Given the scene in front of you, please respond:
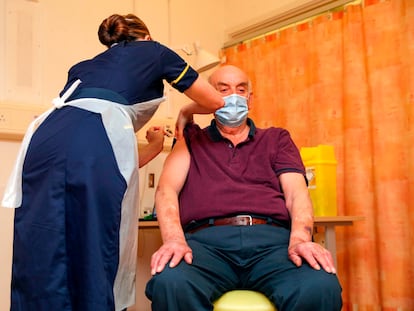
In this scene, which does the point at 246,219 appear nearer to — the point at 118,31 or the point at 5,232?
the point at 118,31

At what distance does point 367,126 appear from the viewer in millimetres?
2064

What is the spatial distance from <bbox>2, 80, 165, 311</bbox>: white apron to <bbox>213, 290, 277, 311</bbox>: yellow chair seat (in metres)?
0.30

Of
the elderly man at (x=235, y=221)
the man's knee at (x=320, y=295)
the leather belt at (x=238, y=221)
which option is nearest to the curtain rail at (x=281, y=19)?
the elderly man at (x=235, y=221)

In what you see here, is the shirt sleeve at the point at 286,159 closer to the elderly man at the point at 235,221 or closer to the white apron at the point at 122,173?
the elderly man at the point at 235,221

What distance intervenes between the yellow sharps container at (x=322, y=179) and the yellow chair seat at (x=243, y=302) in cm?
83

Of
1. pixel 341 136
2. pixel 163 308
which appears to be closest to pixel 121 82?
pixel 163 308

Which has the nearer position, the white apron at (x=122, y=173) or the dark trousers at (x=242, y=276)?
the dark trousers at (x=242, y=276)

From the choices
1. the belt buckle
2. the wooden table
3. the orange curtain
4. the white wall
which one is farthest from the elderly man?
the white wall

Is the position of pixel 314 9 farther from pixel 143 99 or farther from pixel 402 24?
pixel 143 99

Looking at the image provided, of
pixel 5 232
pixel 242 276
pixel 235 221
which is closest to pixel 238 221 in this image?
pixel 235 221

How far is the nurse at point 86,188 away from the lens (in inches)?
44.6

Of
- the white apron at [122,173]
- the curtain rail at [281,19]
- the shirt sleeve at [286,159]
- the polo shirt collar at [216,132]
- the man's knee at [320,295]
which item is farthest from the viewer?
the curtain rail at [281,19]

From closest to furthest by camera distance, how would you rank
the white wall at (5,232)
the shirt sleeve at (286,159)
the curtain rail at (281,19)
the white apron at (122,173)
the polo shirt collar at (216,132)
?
the white apron at (122,173) < the shirt sleeve at (286,159) < the polo shirt collar at (216,132) < the white wall at (5,232) < the curtain rail at (281,19)

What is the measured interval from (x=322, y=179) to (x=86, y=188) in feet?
3.90
